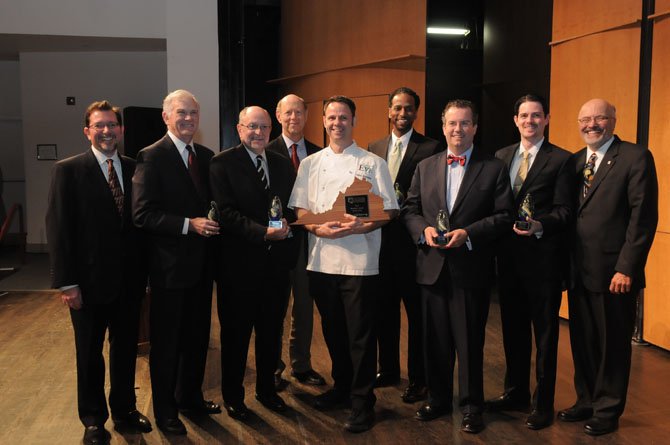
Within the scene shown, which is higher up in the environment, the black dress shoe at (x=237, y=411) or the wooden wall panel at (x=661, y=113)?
the wooden wall panel at (x=661, y=113)

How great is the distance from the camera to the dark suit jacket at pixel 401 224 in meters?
3.64

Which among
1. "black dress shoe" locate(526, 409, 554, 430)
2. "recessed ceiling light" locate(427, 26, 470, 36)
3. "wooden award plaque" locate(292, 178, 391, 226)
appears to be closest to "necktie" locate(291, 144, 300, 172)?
"wooden award plaque" locate(292, 178, 391, 226)

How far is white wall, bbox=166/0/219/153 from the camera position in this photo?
7578mm

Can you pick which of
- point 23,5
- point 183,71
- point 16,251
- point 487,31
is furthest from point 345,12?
point 16,251

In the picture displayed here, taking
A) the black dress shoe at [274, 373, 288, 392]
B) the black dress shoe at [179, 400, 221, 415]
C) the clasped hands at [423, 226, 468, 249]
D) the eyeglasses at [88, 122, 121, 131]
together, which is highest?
the eyeglasses at [88, 122, 121, 131]

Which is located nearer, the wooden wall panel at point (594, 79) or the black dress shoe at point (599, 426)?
the black dress shoe at point (599, 426)

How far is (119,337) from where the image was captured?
10.5ft

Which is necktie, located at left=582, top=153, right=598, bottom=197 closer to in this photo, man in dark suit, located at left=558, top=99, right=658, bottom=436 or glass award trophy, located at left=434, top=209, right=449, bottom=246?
man in dark suit, located at left=558, top=99, right=658, bottom=436

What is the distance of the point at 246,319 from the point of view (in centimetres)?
333

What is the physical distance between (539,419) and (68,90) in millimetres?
9577

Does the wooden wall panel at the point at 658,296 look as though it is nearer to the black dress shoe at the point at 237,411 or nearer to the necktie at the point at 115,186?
the black dress shoe at the point at 237,411

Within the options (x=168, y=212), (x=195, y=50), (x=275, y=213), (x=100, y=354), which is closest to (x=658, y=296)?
(x=275, y=213)

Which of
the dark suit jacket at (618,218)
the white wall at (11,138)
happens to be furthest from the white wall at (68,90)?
the dark suit jacket at (618,218)

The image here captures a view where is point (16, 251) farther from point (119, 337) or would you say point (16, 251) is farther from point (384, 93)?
point (119, 337)
